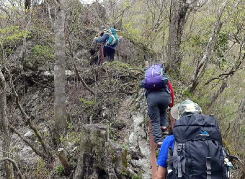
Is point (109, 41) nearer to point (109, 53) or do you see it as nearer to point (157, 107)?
point (109, 53)

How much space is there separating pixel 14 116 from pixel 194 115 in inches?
301

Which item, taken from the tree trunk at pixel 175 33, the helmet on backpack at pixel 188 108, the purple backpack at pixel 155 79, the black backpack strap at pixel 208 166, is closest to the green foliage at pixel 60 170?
the purple backpack at pixel 155 79

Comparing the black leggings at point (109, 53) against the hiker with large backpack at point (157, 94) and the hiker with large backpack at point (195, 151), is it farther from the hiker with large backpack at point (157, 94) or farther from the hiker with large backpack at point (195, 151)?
the hiker with large backpack at point (195, 151)

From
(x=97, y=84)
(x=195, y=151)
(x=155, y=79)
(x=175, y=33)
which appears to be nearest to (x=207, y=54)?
(x=175, y=33)

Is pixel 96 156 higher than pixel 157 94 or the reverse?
the reverse

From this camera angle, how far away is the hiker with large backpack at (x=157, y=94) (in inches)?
211

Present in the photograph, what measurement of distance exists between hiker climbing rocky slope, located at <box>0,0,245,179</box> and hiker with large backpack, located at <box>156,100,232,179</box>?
177 cm

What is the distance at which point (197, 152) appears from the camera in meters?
3.14

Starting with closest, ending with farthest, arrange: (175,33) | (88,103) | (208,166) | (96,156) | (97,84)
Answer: (208,166) → (96,156) → (88,103) → (97,84) → (175,33)

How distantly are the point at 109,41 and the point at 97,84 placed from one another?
1511 millimetres

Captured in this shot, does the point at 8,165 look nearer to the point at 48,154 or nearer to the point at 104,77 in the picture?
the point at 48,154

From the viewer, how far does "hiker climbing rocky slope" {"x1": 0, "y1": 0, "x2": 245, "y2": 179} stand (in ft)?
18.8

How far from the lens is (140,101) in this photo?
8.48 meters

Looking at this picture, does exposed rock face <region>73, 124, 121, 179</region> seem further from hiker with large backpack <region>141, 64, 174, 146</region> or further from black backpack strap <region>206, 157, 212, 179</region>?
black backpack strap <region>206, 157, 212, 179</region>
